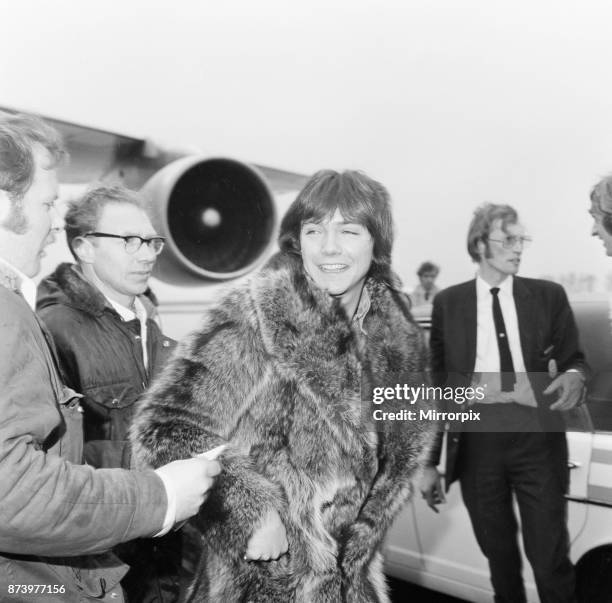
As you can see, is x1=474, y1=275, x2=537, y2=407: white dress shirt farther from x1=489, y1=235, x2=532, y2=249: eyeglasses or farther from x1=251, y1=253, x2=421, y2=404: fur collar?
x1=251, y1=253, x2=421, y2=404: fur collar

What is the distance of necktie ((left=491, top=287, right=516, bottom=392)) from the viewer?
65.1 inches

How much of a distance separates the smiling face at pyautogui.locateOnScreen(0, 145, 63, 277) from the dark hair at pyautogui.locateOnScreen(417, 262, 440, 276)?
3.31 feet

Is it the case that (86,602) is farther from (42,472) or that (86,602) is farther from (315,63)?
(315,63)

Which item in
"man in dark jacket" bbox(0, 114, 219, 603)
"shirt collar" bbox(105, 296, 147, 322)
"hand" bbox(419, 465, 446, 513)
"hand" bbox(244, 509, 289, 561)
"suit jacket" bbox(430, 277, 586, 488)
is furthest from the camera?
"hand" bbox(419, 465, 446, 513)

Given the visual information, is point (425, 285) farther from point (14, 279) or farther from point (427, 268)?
point (14, 279)

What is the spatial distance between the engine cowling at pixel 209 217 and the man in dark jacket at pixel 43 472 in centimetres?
66

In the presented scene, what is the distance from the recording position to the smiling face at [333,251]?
129 centimetres

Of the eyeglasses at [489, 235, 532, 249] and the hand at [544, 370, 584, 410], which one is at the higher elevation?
the eyeglasses at [489, 235, 532, 249]

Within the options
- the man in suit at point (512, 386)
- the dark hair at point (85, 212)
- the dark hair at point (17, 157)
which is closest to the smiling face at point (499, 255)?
the man in suit at point (512, 386)

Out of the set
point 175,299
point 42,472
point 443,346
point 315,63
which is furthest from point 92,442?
point 315,63

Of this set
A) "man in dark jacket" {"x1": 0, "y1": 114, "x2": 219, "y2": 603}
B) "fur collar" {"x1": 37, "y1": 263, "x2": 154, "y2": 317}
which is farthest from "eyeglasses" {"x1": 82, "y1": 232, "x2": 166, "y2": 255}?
"man in dark jacket" {"x1": 0, "y1": 114, "x2": 219, "y2": 603}

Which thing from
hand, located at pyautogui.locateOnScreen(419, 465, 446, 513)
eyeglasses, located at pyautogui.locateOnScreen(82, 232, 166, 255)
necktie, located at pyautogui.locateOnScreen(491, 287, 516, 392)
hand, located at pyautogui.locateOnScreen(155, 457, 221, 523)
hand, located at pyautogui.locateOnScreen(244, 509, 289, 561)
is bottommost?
hand, located at pyautogui.locateOnScreen(419, 465, 446, 513)

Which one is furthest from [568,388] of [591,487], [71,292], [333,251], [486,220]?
[71,292]

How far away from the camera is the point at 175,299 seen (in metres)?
1.66
